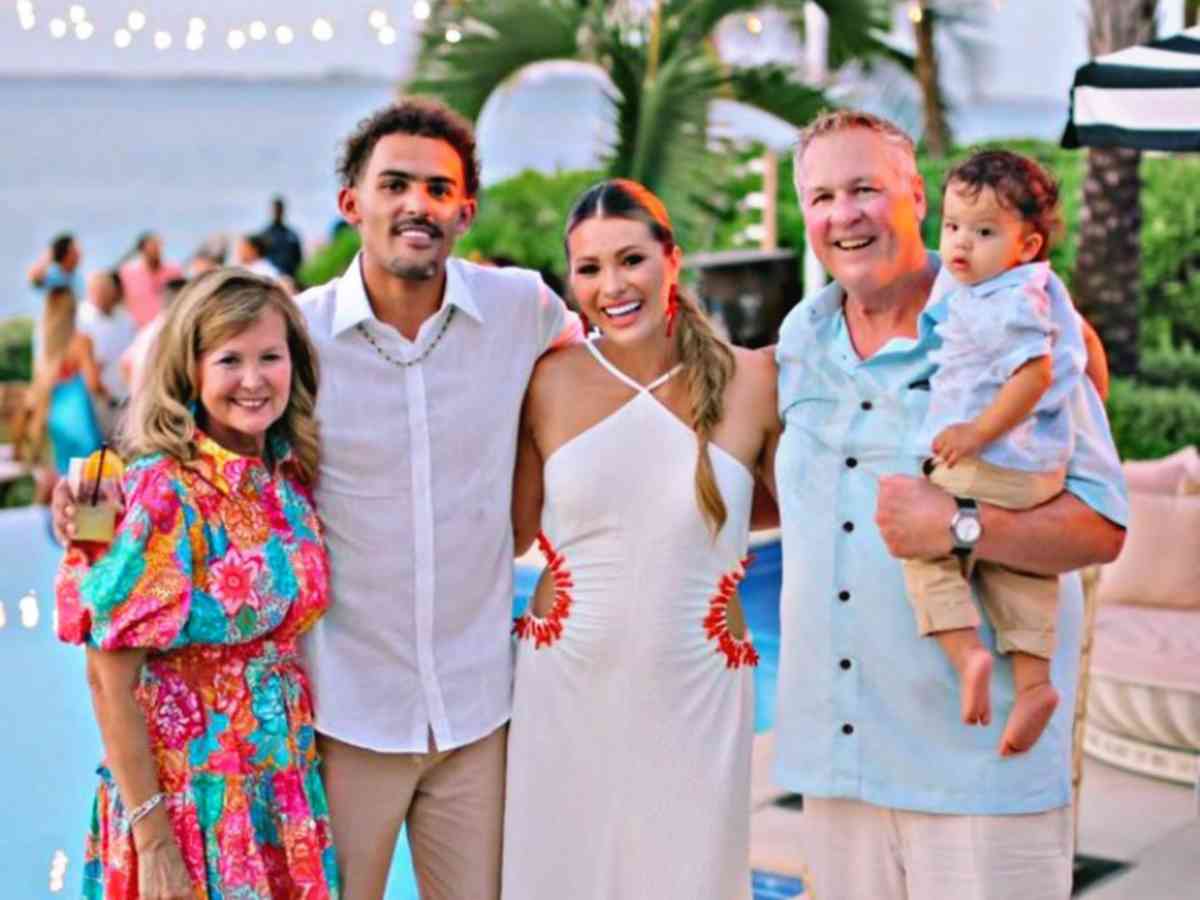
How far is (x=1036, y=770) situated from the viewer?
3254 mm

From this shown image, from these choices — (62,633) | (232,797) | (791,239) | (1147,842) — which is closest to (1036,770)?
(232,797)

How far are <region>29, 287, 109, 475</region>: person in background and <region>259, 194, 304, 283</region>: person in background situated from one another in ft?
11.3

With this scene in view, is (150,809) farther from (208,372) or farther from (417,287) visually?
(417,287)

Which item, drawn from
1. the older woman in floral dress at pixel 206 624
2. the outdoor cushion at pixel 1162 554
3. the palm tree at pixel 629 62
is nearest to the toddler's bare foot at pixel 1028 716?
the older woman in floral dress at pixel 206 624

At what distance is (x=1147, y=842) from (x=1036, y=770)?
331 cm

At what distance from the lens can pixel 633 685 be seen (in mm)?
3656

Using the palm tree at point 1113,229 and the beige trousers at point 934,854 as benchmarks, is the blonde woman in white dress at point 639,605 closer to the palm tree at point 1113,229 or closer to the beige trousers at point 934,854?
the beige trousers at point 934,854

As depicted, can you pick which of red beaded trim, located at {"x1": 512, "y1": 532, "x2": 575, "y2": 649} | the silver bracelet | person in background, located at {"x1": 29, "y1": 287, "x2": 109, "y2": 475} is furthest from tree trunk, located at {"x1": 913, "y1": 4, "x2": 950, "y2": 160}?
the silver bracelet

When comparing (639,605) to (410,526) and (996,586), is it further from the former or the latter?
(996,586)

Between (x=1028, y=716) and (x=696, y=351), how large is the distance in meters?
0.96

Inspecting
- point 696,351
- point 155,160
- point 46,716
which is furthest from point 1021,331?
point 155,160

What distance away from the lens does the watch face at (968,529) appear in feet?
10.5

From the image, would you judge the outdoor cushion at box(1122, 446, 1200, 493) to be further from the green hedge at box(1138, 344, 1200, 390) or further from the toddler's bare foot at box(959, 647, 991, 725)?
the green hedge at box(1138, 344, 1200, 390)

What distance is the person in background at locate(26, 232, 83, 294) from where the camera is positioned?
13641 millimetres
